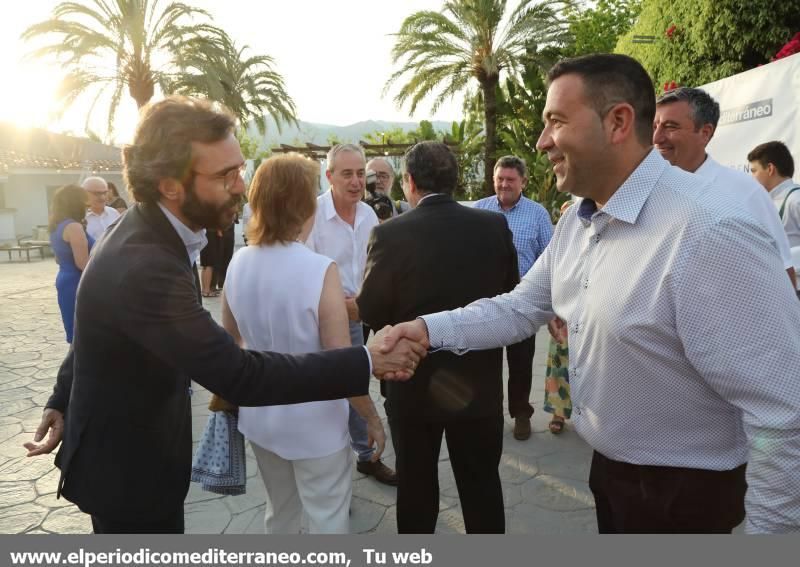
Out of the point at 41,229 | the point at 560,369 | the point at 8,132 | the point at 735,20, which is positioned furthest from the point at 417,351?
the point at 8,132

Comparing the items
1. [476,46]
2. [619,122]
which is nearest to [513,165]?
[619,122]

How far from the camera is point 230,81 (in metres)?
18.8

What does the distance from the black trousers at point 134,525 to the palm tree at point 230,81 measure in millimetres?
13907

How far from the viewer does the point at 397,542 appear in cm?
197

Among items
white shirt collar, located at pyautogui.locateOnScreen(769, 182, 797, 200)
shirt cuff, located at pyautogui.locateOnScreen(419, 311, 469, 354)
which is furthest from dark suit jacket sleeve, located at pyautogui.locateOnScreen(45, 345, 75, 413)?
white shirt collar, located at pyautogui.locateOnScreen(769, 182, 797, 200)

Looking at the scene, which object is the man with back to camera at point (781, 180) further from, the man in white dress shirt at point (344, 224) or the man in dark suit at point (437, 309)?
the man in white dress shirt at point (344, 224)

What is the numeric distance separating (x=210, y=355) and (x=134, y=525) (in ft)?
2.13

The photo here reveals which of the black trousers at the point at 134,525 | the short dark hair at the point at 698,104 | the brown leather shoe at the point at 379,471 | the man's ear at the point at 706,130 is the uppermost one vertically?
the short dark hair at the point at 698,104

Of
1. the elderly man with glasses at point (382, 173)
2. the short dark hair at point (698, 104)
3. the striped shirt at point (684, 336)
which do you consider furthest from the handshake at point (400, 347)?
the elderly man with glasses at point (382, 173)

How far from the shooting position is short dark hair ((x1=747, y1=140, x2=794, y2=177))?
4258 millimetres

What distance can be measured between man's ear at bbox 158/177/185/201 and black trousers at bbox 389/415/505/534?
57.2 inches

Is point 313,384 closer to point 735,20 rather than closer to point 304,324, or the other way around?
point 304,324

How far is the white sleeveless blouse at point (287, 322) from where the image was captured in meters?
2.25

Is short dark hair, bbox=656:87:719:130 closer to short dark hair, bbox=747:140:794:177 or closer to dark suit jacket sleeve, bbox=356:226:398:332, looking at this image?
short dark hair, bbox=747:140:794:177
